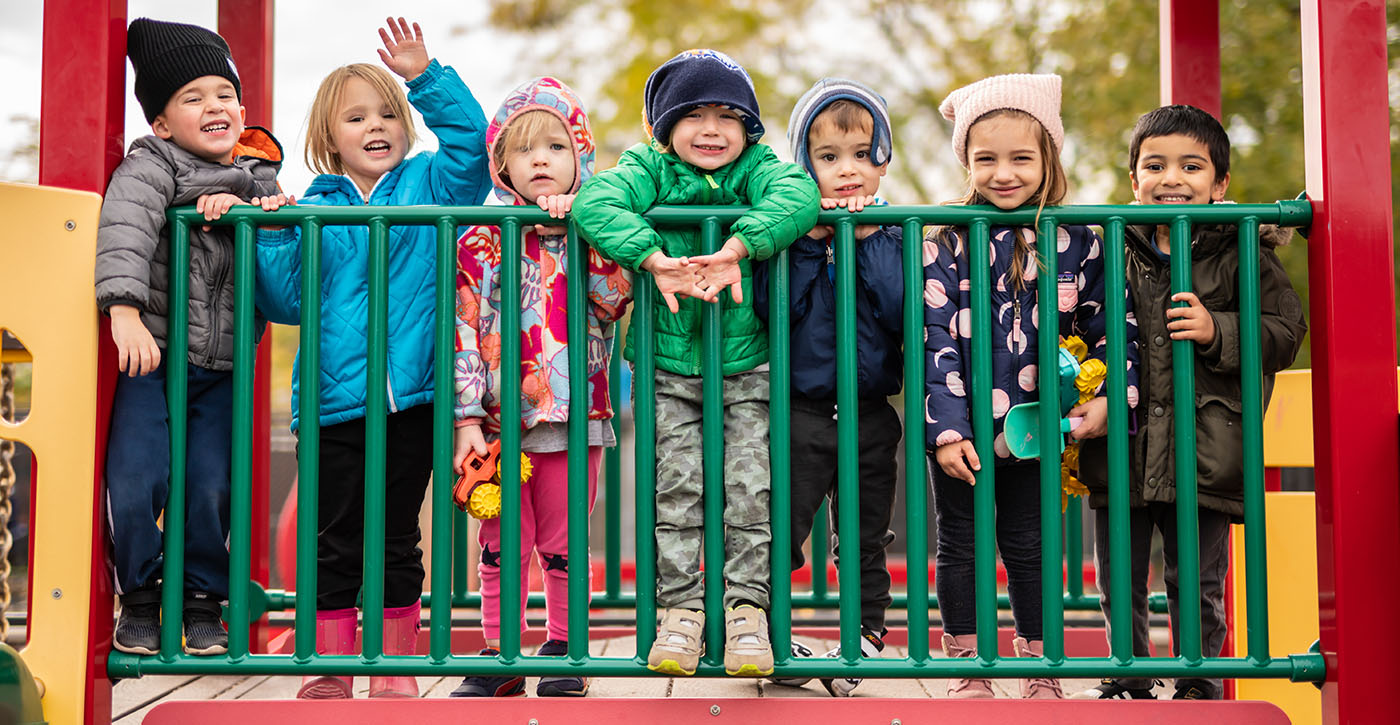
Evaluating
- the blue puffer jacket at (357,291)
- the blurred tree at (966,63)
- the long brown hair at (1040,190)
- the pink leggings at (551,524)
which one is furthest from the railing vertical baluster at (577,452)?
the blurred tree at (966,63)

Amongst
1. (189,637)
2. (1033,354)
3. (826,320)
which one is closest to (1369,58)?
(1033,354)

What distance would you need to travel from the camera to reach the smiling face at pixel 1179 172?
3.42 metres

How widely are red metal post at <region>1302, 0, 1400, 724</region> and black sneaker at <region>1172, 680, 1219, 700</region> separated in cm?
38

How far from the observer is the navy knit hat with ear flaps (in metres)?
3.09

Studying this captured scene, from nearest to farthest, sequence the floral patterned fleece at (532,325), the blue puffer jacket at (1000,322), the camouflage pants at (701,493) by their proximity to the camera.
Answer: the camouflage pants at (701,493) → the blue puffer jacket at (1000,322) → the floral patterned fleece at (532,325)

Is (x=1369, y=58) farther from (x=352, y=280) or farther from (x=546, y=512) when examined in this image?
(x=352, y=280)

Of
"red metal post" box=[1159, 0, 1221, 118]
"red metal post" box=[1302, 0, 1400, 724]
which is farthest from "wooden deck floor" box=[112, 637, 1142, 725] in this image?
"red metal post" box=[1159, 0, 1221, 118]

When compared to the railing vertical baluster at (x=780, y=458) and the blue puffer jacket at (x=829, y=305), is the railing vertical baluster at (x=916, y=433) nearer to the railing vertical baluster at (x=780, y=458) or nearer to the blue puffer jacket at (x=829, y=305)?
the blue puffer jacket at (x=829, y=305)

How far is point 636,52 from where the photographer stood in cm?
1855

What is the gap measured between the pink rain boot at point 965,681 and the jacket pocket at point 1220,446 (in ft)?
2.46

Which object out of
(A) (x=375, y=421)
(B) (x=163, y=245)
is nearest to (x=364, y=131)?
(B) (x=163, y=245)

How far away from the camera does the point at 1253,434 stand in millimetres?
2938

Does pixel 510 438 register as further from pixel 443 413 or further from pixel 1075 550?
pixel 1075 550

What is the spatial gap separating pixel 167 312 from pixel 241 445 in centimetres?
41
